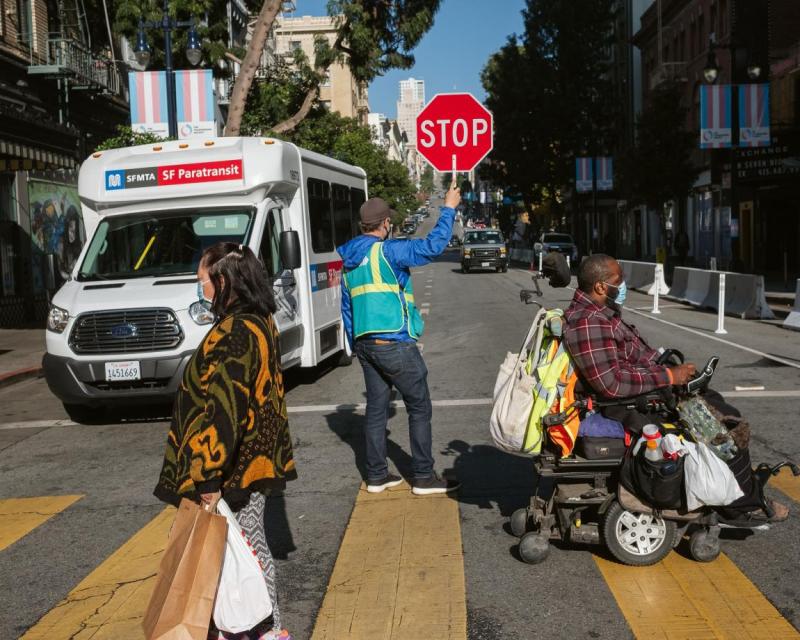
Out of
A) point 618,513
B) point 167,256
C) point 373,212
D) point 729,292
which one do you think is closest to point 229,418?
point 618,513

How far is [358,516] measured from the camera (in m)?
6.04

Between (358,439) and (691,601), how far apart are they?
4437mm

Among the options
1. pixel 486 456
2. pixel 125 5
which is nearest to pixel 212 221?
pixel 486 456

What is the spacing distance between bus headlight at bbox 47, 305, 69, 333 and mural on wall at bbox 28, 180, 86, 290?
12.9 m

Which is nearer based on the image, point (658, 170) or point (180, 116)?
point (180, 116)

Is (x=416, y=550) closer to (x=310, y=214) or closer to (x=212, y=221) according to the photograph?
(x=212, y=221)

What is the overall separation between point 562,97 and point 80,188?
154 feet

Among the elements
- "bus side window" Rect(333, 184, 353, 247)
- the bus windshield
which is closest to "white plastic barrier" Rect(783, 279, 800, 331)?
"bus side window" Rect(333, 184, 353, 247)

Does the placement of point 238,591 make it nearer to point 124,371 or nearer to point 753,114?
point 124,371

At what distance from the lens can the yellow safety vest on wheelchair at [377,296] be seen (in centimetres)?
605

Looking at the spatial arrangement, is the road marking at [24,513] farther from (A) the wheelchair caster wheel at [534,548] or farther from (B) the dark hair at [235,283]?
(A) the wheelchair caster wheel at [534,548]

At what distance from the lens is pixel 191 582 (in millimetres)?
3428

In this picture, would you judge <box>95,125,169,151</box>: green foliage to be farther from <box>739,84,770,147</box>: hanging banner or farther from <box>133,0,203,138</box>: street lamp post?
<box>739,84,770,147</box>: hanging banner

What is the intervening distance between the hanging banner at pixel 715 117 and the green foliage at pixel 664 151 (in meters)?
11.4
